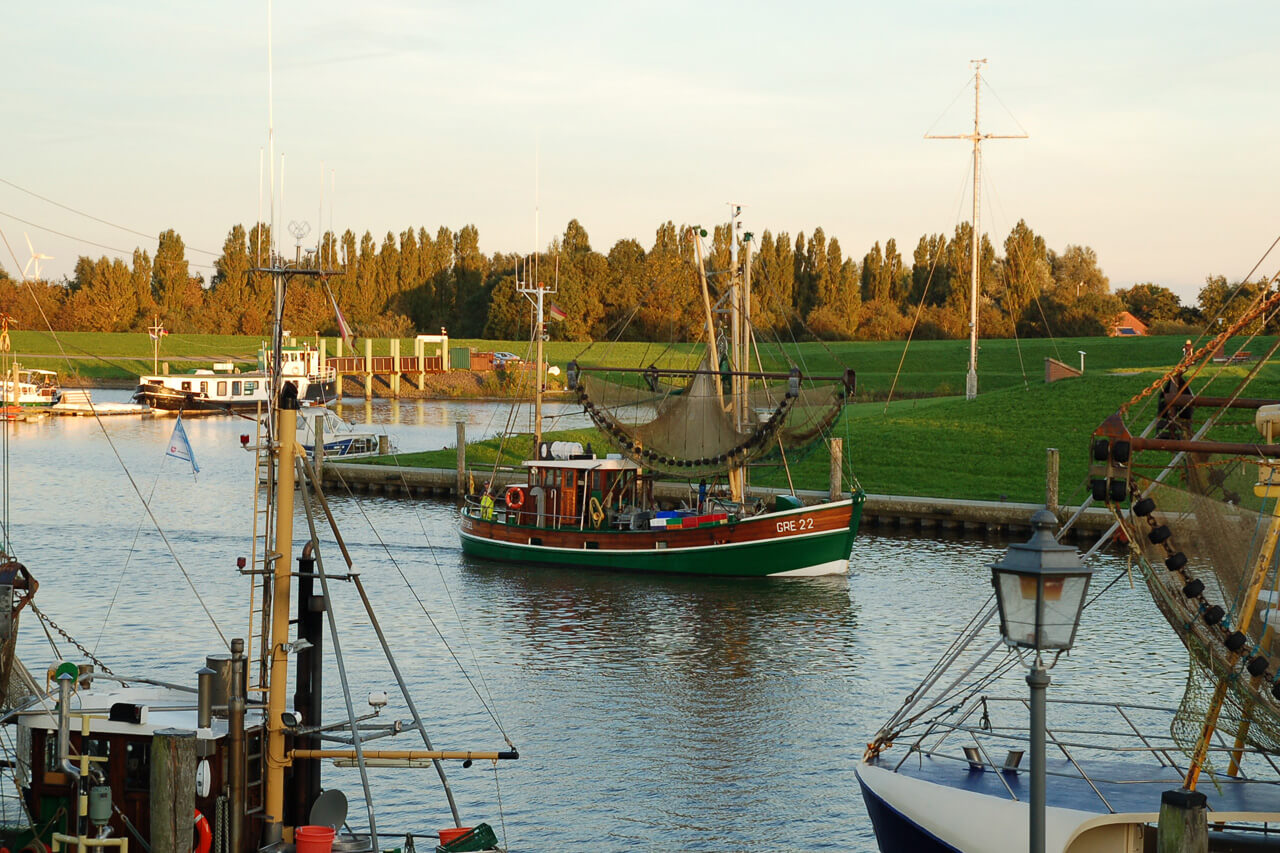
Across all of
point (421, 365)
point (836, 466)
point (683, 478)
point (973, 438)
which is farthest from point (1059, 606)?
point (421, 365)

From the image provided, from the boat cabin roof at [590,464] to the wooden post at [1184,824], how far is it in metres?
28.5

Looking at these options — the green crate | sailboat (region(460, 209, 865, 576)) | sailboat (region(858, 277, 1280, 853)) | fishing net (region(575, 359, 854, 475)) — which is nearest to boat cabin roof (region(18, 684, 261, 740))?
the green crate

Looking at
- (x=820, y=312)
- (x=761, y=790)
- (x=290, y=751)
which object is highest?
(x=820, y=312)

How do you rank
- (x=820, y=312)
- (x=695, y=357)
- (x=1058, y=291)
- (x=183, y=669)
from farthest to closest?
(x=820, y=312), (x=1058, y=291), (x=695, y=357), (x=183, y=669)

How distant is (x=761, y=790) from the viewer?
2123 centimetres

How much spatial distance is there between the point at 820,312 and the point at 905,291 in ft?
42.2

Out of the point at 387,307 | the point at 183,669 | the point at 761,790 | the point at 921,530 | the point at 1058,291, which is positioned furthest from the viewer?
the point at 387,307

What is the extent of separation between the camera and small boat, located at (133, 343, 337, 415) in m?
99.9

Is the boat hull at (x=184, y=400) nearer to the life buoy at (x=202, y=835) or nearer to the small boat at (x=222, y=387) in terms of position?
the small boat at (x=222, y=387)

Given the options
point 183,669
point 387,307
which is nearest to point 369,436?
point 183,669

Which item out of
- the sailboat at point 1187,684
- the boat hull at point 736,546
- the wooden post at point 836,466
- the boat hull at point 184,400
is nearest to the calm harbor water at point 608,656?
the boat hull at point 736,546

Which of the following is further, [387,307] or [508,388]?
[387,307]

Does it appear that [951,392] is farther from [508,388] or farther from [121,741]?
[121,741]

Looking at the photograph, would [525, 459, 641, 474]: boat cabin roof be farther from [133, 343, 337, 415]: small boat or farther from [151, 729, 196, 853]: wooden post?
[133, 343, 337, 415]: small boat
